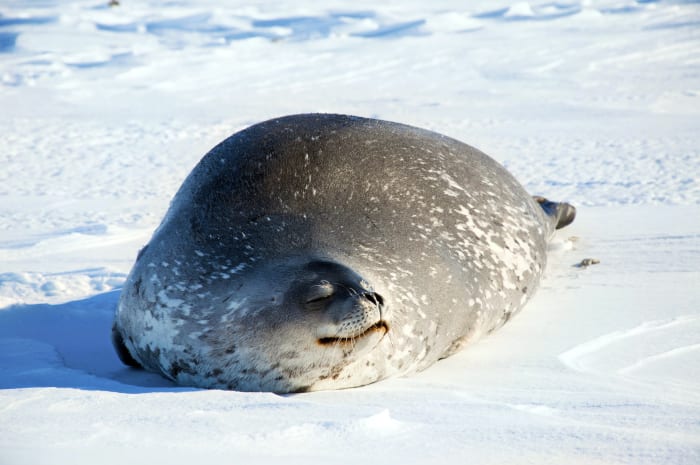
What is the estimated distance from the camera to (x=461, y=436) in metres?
1.92

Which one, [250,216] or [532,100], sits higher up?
[250,216]

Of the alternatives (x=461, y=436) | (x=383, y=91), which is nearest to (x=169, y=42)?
(x=383, y=91)

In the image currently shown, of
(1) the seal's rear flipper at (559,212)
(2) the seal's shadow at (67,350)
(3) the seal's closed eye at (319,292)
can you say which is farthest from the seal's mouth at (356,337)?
(1) the seal's rear flipper at (559,212)

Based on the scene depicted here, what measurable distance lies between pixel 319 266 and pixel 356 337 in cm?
22

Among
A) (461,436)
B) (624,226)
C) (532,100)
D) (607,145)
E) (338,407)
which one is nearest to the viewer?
(461,436)

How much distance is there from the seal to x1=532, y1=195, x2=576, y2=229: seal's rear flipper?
3.09 feet

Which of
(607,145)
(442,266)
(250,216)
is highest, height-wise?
(250,216)

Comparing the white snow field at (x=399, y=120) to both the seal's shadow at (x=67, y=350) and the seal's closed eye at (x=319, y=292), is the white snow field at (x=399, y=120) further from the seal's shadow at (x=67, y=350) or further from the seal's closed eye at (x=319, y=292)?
the seal's closed eye at (x=319, y=292)

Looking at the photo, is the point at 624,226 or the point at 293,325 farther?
the point at 624,226

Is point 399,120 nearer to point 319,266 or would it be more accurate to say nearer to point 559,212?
point 559,212

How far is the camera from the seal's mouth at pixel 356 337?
243 centimetres

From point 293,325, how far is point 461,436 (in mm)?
676

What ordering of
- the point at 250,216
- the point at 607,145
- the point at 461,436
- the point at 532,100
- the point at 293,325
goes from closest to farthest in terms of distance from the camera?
the point at 461,436 → the point at 293,325 → the point at 250,216 → the point at 607,145 → the point at 532,100

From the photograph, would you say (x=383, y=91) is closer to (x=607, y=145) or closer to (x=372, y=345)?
(x=607, y=145)
